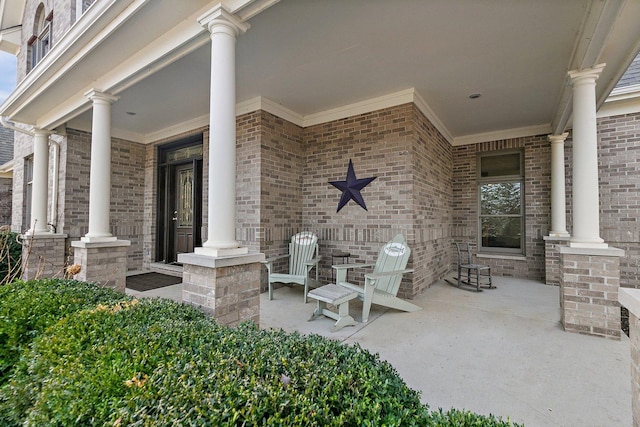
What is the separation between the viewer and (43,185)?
531 centimetres

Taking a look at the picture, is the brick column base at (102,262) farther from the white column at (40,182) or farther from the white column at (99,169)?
the white column at (40,182)

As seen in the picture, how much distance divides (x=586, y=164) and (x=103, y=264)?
567 centimetres

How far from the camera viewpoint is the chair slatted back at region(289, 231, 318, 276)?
470 cm

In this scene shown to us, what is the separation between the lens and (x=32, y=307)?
2086mm

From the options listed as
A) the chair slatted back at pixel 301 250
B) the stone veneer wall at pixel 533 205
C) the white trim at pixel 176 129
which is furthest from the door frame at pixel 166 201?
the stone veneer wall at pixel 533 205

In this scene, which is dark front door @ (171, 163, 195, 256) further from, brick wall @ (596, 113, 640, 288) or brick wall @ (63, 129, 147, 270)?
brick wall @ (596, 113, 640, 288)

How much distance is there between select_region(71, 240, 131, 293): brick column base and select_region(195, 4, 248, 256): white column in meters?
2.13

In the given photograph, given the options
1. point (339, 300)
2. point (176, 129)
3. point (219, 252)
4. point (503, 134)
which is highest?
point (176, 129)

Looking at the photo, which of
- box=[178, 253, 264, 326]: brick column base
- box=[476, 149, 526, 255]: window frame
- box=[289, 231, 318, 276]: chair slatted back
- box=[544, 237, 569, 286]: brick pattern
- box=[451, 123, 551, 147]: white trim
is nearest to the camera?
box=[178, 253, 264, 326]: brick column base

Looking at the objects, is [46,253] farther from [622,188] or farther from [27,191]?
[622,188]

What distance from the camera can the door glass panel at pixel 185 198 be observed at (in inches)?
252

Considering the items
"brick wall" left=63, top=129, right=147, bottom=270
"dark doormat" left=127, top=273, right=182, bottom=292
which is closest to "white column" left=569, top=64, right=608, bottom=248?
"dark doormat" left=127, top=273, right=182, bottom=292

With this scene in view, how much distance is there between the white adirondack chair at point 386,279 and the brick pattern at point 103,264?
2814 mm

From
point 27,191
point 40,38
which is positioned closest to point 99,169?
point 40,38
